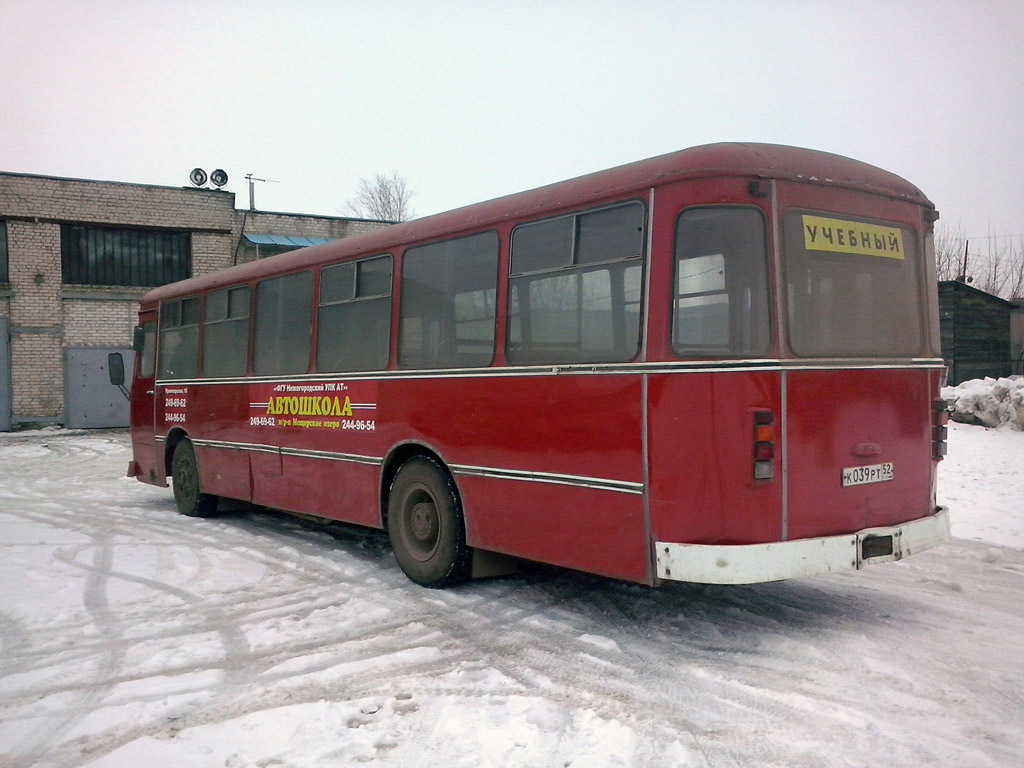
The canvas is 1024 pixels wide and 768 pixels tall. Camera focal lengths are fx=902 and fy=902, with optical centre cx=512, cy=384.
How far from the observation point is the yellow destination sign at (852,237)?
200 inches

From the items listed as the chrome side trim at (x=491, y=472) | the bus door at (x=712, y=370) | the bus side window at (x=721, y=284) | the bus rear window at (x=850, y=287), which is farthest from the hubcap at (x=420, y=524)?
the bus rear window at (x=850, y=287)

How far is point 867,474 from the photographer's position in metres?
5.25

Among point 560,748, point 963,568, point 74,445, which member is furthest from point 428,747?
point 74,445

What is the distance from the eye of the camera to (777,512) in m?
4.84

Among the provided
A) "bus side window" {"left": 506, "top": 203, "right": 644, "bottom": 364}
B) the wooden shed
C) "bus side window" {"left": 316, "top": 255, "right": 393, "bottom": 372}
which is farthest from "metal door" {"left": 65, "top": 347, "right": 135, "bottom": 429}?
the wooden shed

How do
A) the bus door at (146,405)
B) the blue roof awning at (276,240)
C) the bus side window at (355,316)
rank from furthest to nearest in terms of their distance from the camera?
1. the blue roof awning at (276,240)
2. the bus door at (146,405)
3. the bus side window at (355,316)

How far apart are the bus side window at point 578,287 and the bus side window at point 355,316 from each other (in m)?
1.64

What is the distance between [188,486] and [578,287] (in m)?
6.90

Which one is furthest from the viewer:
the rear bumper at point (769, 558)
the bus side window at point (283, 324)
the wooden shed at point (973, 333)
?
the wooden shed at point (973, 333)

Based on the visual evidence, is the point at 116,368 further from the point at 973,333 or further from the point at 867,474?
the point at 973,333

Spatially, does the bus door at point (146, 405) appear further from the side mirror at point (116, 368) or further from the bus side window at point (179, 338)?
the bus side window at point (179, 338)

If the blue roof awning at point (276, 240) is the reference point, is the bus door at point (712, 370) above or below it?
below

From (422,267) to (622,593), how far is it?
285cm

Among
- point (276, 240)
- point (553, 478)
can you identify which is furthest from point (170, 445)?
point (276, 240)
